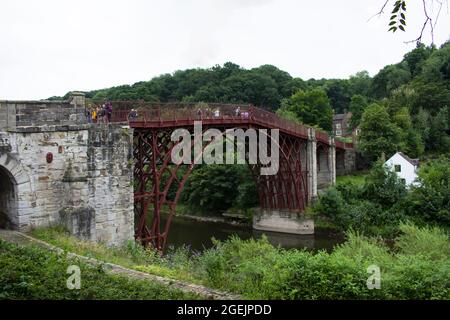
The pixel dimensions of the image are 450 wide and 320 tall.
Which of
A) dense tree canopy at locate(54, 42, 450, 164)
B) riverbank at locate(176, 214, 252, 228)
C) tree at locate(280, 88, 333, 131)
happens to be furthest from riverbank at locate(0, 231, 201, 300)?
tree at locate(280, 88, 333, 131)

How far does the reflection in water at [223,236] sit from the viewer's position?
3491 cm

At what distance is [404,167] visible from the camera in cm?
4047

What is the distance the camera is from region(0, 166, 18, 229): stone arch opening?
49.3 ft

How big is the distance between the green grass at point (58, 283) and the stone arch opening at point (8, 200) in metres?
4.98

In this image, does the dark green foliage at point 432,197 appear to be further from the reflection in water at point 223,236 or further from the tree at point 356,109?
the tree at point 356,109

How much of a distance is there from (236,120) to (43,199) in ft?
52.3

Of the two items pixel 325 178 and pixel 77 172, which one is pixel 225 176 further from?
pixel 77 172

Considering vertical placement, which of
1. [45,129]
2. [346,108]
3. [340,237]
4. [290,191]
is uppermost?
[346,108]

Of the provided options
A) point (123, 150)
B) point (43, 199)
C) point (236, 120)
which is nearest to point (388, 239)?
point (236, 120)

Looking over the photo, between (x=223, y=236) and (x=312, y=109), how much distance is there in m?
27.4

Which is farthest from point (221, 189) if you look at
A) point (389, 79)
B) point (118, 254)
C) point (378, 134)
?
point (389, 79)

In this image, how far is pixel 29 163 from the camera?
50.1 ft

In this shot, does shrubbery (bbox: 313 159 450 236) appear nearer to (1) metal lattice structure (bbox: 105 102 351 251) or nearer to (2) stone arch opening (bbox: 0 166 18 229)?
(1) metal lattice structure (bbox: 105 102 351 251)

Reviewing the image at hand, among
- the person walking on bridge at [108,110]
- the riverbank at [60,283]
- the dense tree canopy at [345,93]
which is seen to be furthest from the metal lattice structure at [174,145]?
the dense tree canopy at [345,93]
